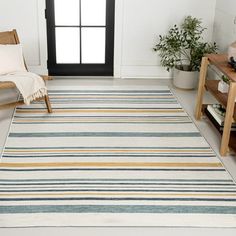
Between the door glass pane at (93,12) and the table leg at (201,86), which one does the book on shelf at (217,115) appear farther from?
the door glass pane at (93,12)

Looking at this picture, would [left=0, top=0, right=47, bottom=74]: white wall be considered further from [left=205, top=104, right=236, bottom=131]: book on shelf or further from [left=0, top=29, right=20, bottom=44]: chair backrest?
[left=205, top=104, right=236, bottom=131]: book on shelf

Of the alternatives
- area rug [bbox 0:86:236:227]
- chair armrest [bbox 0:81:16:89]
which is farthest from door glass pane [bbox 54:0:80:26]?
chair armrest [bbox 0:81:16:89]

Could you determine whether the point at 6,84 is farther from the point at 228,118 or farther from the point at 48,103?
the point at 228,118

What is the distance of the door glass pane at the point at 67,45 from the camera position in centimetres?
484

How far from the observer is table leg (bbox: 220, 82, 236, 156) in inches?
115

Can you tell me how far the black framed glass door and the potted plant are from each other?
2.06 feet

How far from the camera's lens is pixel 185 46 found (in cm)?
465

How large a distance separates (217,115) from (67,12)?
7.51 feet

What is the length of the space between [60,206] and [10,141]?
1029mm

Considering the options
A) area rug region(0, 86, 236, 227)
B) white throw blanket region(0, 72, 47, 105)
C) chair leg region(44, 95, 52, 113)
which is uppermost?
white throw blanket region(0, 72, 47, 105)

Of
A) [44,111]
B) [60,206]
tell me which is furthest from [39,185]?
[44,111]

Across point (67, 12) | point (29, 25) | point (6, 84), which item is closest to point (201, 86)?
point (6, 84)

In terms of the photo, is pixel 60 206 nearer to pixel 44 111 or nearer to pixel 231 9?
pixel 44 111

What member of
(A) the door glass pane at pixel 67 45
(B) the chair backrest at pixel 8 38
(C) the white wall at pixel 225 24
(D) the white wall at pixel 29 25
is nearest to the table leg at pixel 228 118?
(C) the white wall at pixel 225 24
